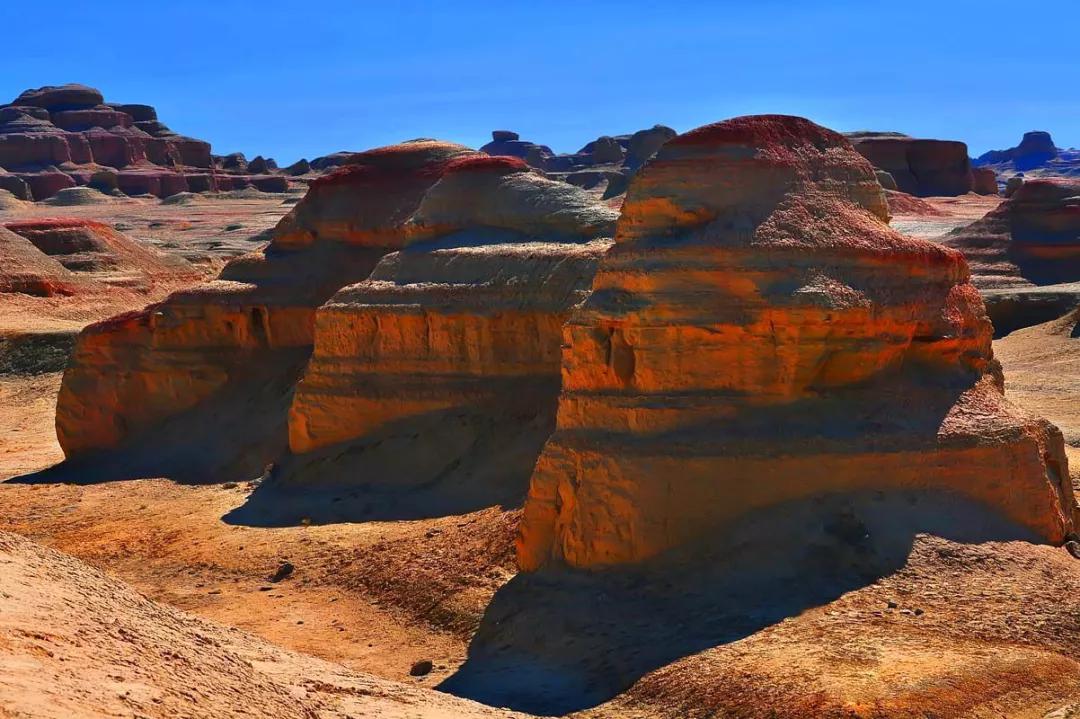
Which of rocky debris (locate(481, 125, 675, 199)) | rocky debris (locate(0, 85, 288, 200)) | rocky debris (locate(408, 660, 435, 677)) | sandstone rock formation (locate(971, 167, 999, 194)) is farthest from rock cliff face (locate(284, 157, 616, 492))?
rocky debris (locate(0, 85, 288, 200))

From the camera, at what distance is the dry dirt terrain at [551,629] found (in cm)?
960

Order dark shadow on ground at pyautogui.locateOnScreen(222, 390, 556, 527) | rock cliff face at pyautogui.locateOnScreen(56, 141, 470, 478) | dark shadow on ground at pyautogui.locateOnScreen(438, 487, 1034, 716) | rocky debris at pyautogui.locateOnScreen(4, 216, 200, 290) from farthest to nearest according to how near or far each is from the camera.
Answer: rocky debris at pyautogui.locateOnScreen(4, 216, 200, 290) → rock cliff face at pyautogui.locateOnScreen(56, 141, 470, 478) → dark shadow on ground at pyautogui.locateOnScreen(222, 390, 556, 527) → dark shadow on ground at pyautogui.locateOnScreen(438, 487, 1034, 716)

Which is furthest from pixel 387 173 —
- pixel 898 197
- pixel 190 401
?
pixel 898 197

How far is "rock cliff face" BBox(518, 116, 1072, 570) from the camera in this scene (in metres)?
12.9

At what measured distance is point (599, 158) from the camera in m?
108

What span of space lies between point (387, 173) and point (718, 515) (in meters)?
14.0

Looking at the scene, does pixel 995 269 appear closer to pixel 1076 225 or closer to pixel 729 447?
pixel 1076 225

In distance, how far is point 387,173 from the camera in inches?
1007

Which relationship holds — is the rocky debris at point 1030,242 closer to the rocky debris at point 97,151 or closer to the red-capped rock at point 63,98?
the rocky debris at point 97,151

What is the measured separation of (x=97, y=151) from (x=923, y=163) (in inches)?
2311

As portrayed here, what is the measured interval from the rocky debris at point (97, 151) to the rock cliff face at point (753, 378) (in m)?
85.6

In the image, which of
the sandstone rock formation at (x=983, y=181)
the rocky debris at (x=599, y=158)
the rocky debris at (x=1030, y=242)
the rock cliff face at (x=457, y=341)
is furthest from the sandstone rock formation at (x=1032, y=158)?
the rock cliff face at (x=457, y=341)

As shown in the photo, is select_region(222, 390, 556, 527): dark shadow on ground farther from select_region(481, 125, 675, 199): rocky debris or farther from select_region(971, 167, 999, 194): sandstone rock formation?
select_region(971, 167, 999, 194): sandstone rock formation

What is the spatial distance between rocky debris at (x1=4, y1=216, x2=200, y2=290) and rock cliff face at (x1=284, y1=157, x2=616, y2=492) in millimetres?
28471
